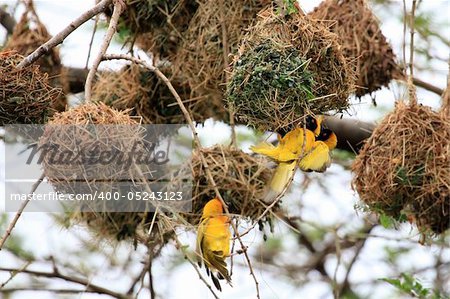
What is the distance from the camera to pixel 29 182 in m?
4.71

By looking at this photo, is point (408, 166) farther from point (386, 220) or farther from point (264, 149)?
point (264, 149)

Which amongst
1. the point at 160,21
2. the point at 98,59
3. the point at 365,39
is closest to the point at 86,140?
the point at 98,59

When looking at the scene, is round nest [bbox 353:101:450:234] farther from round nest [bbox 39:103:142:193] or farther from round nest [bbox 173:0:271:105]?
round nest [bbox 39:103:142:193]

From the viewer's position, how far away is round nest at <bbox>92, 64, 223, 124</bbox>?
5.01m

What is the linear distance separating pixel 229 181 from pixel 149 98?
→ 1098mm

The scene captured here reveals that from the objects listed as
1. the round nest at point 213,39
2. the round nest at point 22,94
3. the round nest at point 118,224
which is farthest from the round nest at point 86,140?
the round nest at point 118,224

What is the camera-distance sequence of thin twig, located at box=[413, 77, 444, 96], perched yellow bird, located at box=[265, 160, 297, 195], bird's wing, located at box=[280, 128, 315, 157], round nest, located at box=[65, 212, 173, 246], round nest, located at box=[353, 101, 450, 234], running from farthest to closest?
thin twig, located at box=[413, 77, 444, 96] → round nest, located at box=[65, 212, 173, 246] → round nest, located at box=[353, 101, 450, 234] → perched yellow bird, located at box=[265, 160, 297, 195] → bird's wing, located at box=[280, 128, 315, 157]

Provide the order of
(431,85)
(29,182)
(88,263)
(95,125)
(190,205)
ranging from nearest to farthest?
(95,125) < (190,205) < (29,182) < (431,85) < (88,263)

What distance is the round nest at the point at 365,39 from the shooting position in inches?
190

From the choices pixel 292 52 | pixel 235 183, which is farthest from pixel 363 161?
pixel 292 52

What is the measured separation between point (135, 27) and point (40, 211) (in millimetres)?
1189

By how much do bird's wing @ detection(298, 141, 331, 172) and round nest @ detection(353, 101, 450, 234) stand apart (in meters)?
0.41

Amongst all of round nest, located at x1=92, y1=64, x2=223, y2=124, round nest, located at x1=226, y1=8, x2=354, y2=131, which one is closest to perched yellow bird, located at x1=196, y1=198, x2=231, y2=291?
round nest, located at x1=226, y1=8, x2=354, y2=131

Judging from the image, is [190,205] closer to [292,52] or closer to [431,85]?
[292,52]
